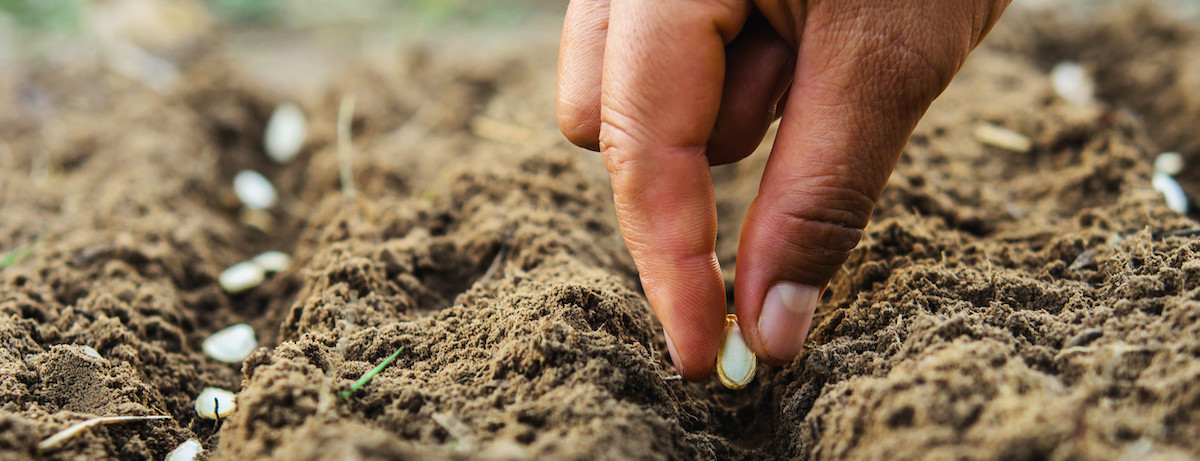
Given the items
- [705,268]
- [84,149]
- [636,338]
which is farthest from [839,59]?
[84,149]

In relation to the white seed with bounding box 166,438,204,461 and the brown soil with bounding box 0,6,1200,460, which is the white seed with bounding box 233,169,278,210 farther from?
the white seed with bounding box 166,438,204,461

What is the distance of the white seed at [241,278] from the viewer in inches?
73.2

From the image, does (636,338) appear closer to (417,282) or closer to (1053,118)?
(417,282)

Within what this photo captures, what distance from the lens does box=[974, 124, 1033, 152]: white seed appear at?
Result: 2.09 m

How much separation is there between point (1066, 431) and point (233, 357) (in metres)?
1.51

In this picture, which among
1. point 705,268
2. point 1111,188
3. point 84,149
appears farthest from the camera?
point 84,149

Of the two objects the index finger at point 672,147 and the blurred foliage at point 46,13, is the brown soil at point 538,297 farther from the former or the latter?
the blurred foliage at point 46,13

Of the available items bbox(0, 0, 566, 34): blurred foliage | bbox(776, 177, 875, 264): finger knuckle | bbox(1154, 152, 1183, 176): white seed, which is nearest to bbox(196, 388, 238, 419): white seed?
bbox(776, 177, 875, 264): finger knuckle

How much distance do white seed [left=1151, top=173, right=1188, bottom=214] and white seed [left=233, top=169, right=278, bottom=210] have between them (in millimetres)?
2472

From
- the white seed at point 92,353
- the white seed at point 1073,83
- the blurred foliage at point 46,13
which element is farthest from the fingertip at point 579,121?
the blurred foliage at point 46,13

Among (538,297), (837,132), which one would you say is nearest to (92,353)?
(538,297)

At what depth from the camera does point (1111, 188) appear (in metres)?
1.79

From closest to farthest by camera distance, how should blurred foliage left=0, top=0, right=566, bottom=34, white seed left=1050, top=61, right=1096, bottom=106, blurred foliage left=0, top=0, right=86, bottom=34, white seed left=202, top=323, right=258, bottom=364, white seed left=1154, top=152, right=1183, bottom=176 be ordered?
white seed left=202, top=323, right=258, bottom=364 → white seed left=1154, top=152, right=1183, bottom=176 → white seed left=1050, top=61, right=1096, bottom=106 → blurred foliage left=0, top=0, right=86, bottom=34 → blurred foliage left=0, top=0, right=566, bottom=34

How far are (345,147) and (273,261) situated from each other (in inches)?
22.1
